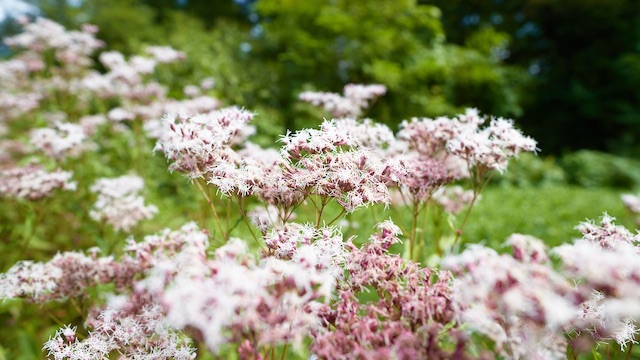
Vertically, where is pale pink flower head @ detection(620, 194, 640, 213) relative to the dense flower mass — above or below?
above

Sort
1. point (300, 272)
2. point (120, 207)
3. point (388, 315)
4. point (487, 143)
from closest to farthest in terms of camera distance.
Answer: point (300, 272) → point (388, 315) → point (487, 143) → point (120, 207)

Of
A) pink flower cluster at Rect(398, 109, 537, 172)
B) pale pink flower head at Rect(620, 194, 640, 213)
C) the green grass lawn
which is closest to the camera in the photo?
pink flower cluster at Rect(398, 109, 537, 172)

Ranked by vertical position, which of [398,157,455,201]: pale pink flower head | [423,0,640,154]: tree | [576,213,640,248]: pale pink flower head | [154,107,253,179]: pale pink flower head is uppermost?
[423,0,640,154]: tree

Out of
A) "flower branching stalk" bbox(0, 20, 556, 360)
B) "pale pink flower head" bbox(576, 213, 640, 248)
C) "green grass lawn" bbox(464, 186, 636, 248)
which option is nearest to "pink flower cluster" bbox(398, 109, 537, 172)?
"flower branching stalk" bbox(0, 20, 556, 360)

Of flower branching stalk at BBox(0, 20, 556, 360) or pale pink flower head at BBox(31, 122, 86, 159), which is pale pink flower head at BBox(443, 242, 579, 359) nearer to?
flower branching stalk at BBox(0, 20, 556, 360)

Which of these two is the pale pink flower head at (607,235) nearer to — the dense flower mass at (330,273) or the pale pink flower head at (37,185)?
the dense flower mass at (330,273)

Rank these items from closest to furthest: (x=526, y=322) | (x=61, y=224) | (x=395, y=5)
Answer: (x=526, y=322) → (x=61, y=224) → (x=395, y=5)

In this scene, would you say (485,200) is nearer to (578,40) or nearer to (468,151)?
(468,151)

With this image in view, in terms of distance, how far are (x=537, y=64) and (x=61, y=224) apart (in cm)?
1764

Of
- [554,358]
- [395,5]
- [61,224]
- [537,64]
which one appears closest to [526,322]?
[554,358]

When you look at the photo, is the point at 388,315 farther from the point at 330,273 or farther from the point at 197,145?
the point at 197,145

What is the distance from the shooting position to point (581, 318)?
1.18 m

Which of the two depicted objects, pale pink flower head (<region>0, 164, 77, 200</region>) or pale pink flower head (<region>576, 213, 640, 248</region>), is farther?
pale pink flower head (<region>0, 164, 77, 200</region>)

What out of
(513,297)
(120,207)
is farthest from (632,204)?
(120,207)
